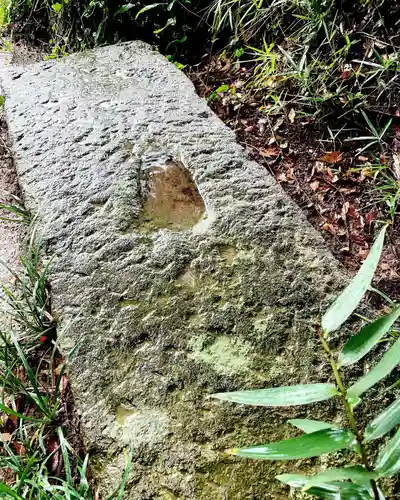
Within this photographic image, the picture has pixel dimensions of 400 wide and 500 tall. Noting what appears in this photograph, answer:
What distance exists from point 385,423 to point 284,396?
0.48 feet

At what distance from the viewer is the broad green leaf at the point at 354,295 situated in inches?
27.5

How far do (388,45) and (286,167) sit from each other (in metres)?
0.83

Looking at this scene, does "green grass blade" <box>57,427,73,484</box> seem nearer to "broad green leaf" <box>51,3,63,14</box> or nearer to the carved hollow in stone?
the carved hollow in stone

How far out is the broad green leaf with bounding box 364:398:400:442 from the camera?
2.10 ft

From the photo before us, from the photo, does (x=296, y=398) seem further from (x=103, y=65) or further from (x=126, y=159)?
(x=103, y=65)

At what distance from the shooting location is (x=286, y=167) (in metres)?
2.48

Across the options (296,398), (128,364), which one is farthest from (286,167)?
(296,398)

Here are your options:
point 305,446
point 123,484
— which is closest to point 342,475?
point 305,446

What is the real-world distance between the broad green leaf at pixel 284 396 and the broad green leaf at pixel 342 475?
98 mm

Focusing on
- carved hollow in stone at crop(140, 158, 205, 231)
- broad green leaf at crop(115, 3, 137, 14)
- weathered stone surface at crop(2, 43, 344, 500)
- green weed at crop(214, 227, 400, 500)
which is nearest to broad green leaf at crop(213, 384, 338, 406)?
green weed at crop(214, 227, 400, 500)

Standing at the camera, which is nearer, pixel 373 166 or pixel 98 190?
pixel 98 190

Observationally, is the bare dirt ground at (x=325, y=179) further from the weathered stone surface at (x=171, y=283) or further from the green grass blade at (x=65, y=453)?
the green grass blade at (x=65, y=453)

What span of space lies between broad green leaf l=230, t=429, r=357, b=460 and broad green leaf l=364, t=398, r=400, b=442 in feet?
0.09

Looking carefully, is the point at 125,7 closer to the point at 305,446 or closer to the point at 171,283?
the point at 171,283
